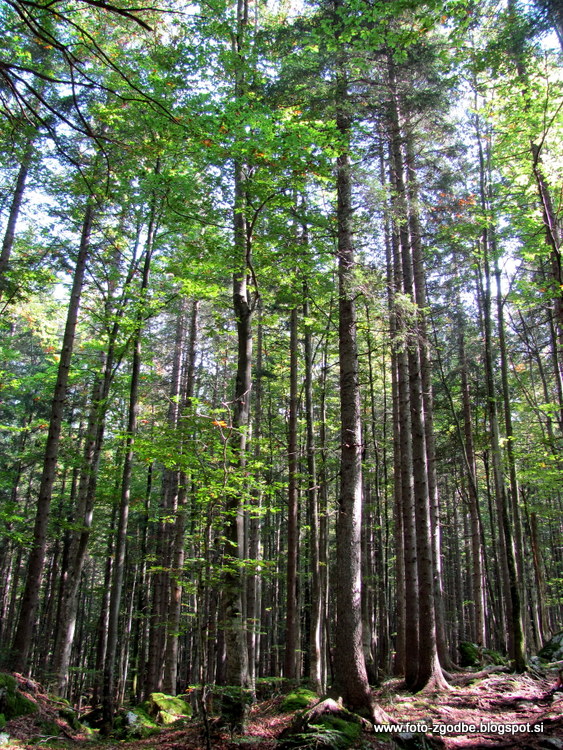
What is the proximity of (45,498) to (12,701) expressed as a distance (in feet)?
11.4

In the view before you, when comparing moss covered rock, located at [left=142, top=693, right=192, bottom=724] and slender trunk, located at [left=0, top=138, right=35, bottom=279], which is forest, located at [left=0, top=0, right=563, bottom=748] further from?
moss covered rock, located at [left=142, top=693, right=192, bottom=724]

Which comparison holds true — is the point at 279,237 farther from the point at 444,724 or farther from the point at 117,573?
the point at 444,724

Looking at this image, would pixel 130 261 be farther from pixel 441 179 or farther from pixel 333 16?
pixel 441 179

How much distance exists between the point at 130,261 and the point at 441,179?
30.1 ft

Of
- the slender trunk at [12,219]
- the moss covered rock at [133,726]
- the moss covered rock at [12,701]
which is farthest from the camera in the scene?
the slender trunk at [12,219]

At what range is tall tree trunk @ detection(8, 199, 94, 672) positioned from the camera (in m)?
8.82

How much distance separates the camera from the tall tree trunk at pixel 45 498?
882 centimetres

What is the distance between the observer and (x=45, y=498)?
959 centimetres

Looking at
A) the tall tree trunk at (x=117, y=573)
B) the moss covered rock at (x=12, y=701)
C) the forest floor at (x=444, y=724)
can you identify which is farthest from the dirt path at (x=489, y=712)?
the moss covered rock at (x=12, y=701)

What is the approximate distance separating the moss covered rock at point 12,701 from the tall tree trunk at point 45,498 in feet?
3.63

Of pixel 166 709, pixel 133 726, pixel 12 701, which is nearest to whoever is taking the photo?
pixel 12 701

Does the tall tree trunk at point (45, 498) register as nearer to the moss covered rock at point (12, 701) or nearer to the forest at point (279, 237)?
the forest at point (279, 237)

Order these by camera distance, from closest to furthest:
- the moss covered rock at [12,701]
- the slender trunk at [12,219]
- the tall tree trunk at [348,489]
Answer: the tall tree trunk at [348,489] < the moss covered rock at [12,701] < the slender trunk at [12,219]

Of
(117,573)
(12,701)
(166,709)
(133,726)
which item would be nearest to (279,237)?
(117,573)
